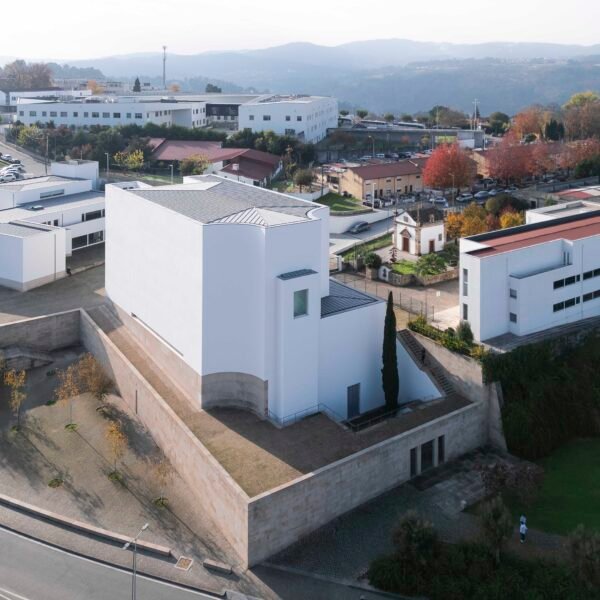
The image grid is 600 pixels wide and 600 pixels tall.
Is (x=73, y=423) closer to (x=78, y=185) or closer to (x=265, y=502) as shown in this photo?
(x=265, y=502)

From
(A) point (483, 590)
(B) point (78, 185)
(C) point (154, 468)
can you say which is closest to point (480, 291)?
(A) point (483, 590)

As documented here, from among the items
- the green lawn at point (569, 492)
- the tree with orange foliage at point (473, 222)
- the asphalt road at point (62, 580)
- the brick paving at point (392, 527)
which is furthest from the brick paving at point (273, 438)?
the tree with orange foliage at point (473, 222)

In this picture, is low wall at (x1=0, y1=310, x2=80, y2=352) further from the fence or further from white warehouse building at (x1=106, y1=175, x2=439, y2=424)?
the fence

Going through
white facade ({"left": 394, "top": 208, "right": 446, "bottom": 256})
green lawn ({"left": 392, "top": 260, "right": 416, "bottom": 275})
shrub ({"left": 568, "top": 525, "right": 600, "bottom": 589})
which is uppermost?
white facade ({"left": 394, "top": 208, "right": 446, "bottom": 256})

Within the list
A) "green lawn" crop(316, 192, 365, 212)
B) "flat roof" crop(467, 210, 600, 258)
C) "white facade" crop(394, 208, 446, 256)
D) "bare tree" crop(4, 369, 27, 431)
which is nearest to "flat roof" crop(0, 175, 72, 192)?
"green lawn" crop(316, 192, 365, 212)

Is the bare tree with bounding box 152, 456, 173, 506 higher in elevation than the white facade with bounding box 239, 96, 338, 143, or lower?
lower

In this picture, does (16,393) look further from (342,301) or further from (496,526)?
(496,526)

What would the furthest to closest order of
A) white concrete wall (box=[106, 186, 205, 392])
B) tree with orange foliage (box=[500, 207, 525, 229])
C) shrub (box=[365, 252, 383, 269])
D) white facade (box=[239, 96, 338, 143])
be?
white facade (box=[239, 96, 338, 143]), tree with orange foliage (box=[500, 207, 525, 229]), shrub (box=[365, 252, 383, 269]), white concrete wall (box=[106, 186, 205, 392])

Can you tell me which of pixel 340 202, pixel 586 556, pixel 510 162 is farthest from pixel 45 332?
pixel 510 162
